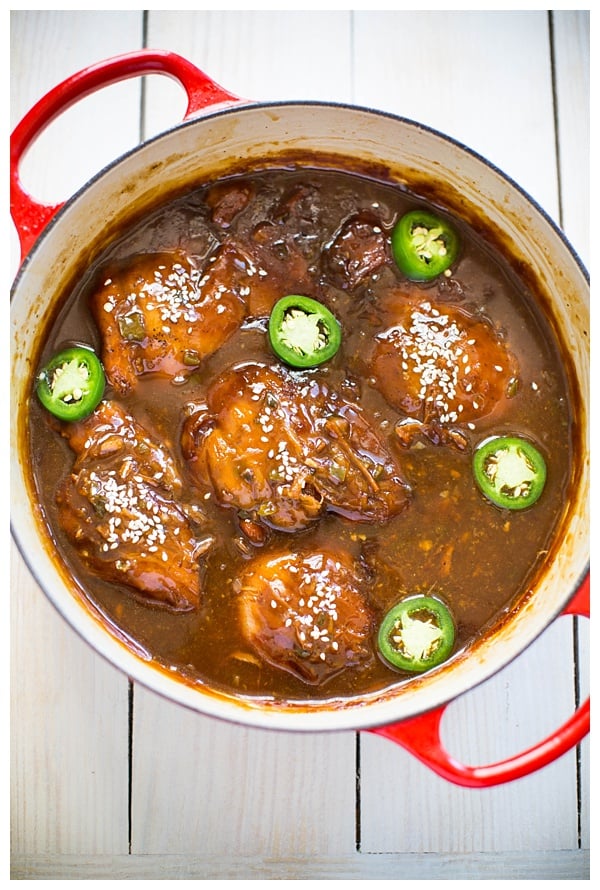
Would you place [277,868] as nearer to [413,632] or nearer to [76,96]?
[413,632]

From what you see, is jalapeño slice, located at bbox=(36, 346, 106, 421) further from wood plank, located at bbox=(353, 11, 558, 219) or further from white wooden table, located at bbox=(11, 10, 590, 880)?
wood plank, located at bbox=(353, 11, 558, 219)

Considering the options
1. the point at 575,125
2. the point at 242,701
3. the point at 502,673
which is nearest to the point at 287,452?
the point at 242,701

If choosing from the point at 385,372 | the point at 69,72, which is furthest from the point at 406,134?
the point at 69,72

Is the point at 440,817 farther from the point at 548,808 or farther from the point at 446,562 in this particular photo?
the point at 446,562

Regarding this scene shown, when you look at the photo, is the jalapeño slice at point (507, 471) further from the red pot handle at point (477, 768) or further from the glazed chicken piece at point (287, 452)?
the red pot handle at point (477, 768)

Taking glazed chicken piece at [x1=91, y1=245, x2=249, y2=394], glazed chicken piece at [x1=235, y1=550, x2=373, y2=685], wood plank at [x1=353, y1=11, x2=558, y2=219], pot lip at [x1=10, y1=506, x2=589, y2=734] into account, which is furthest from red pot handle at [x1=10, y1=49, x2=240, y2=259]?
glazed chicken piece at [x1=235, y1=550, x2=373, y2=685]
